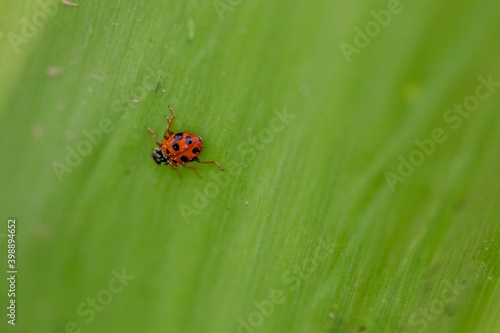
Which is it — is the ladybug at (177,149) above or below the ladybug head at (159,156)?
above

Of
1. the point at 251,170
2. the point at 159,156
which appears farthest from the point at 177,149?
Result: the point at 251,170

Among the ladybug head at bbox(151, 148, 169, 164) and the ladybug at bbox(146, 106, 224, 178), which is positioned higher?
the ladybug at bbox(146, 106, 224, 178)

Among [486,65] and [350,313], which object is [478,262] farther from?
[486,65]

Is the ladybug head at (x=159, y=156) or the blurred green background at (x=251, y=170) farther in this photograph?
the ladybug head at (x=159, y=156)

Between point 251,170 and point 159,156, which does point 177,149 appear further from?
point 251,170

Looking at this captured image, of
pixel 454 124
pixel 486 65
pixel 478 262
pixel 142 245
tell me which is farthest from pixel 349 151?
pixel 142 245
